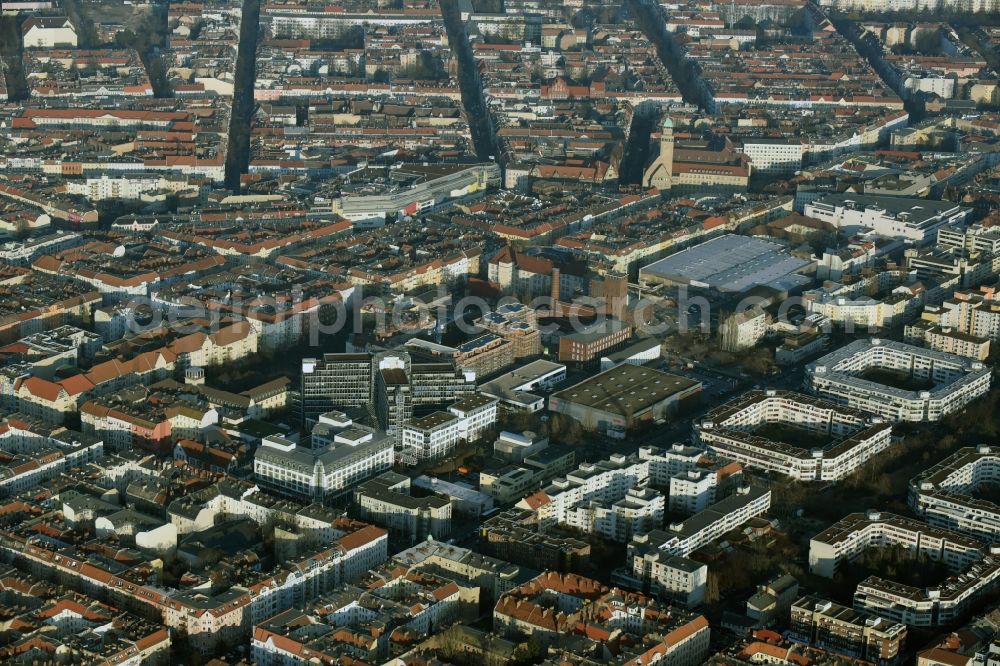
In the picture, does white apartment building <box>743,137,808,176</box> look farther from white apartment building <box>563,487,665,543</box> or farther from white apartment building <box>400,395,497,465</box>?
white apartment building <box>563,487,665,543</box>

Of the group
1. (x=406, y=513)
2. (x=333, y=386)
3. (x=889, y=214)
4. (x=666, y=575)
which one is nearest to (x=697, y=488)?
(x=666, y=575)

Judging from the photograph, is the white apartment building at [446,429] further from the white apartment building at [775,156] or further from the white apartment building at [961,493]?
the white apartment building at [775,156]

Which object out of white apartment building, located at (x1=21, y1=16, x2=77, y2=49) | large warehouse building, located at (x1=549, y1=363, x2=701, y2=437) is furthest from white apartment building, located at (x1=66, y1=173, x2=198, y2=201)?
white apartment building, located at (x1=21, y1=16, x2=77, y2=49)

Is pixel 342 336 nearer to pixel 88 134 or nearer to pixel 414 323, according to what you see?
pixel 414 323

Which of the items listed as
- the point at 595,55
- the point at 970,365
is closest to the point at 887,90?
the point at 595,55

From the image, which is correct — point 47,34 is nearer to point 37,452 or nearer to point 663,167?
point 663,167
